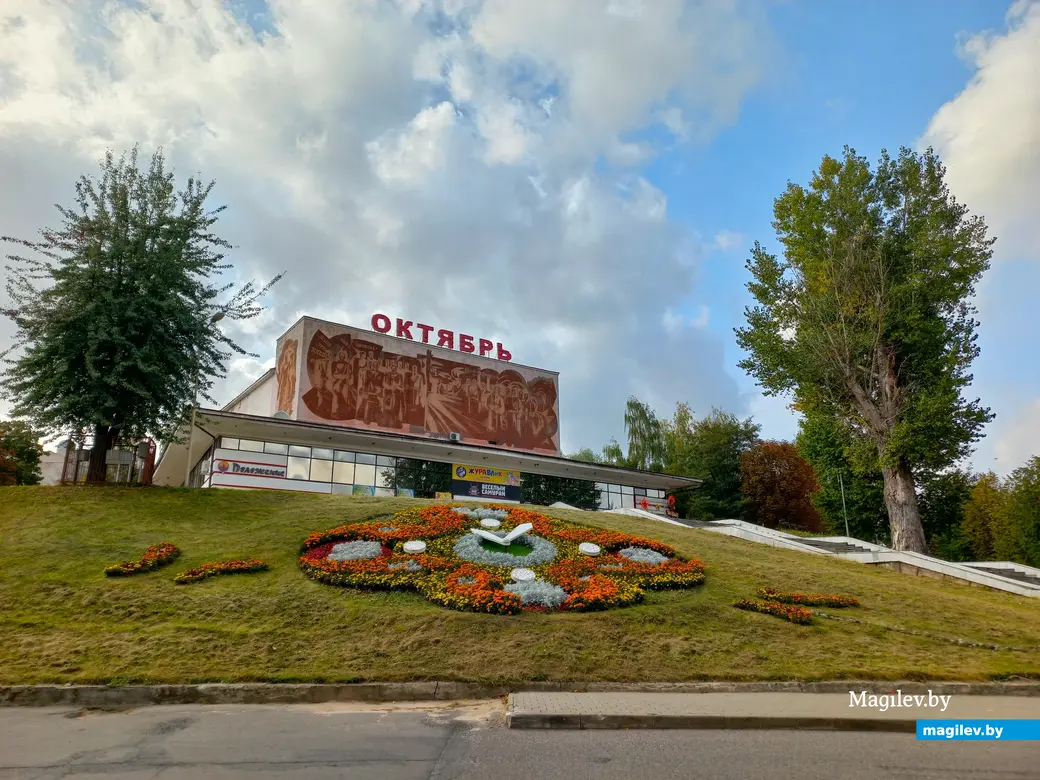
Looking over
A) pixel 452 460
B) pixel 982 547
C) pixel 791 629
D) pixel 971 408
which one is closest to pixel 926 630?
pixel 791 629

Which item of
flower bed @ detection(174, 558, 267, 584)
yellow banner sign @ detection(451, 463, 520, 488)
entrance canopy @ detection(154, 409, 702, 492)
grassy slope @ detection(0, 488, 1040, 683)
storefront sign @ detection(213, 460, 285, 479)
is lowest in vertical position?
grassy slope @ detection(0, 488, 1040, 683)

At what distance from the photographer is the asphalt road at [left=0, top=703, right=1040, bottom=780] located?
22.0 feet

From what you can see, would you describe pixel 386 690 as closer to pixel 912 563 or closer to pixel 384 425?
pixel 912 563

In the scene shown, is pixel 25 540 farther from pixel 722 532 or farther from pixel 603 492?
pixel 603 492

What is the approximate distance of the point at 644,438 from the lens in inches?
2452

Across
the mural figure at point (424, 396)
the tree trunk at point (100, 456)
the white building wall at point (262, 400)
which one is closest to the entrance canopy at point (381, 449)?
the mural figure at point (424, 396)

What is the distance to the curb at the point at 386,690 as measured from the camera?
984 centimetres

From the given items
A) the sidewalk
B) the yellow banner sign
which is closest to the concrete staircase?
the yellow banner sign

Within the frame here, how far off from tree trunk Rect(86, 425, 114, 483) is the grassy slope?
2888mm

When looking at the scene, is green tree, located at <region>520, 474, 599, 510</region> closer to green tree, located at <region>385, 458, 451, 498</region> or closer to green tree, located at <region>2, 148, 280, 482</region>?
green tree, located at <region>385, 458, 451, 498</region>

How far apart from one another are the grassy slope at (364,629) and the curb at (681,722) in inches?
89.0

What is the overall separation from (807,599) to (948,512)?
133ft

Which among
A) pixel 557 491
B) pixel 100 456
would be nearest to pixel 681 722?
pixel 100 456

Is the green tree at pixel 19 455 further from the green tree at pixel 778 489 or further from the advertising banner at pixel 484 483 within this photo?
the green tree at pixel 778 489
